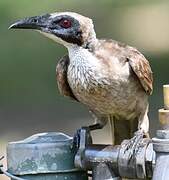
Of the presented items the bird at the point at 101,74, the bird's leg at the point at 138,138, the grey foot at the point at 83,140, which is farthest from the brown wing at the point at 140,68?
the grey foot at the point at 83,140

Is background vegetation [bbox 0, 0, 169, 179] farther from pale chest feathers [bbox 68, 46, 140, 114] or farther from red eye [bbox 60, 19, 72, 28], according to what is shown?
red eye [bbox 60, 19, 72, 28]

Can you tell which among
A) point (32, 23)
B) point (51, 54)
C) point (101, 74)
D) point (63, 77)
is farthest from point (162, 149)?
point (51, 54)

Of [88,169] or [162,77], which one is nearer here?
[88,169]

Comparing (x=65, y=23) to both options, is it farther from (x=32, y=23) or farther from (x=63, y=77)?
(x=63, y=77)

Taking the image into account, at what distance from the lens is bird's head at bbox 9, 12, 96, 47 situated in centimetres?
336

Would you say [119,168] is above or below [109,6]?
below

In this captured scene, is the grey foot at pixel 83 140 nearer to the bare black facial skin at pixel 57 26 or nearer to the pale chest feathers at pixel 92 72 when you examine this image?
the bare black facial skin at pixel 57 26

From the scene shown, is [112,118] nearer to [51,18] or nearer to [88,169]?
[51,18]

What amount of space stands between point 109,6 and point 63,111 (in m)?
1.19

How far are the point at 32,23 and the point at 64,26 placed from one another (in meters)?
0.16

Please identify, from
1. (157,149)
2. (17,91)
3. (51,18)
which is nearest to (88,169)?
(157,149)

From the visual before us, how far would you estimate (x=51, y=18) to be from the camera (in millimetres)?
3404

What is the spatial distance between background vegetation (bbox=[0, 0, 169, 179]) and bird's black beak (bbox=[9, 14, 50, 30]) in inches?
168

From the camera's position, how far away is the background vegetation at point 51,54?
786 centimetres
